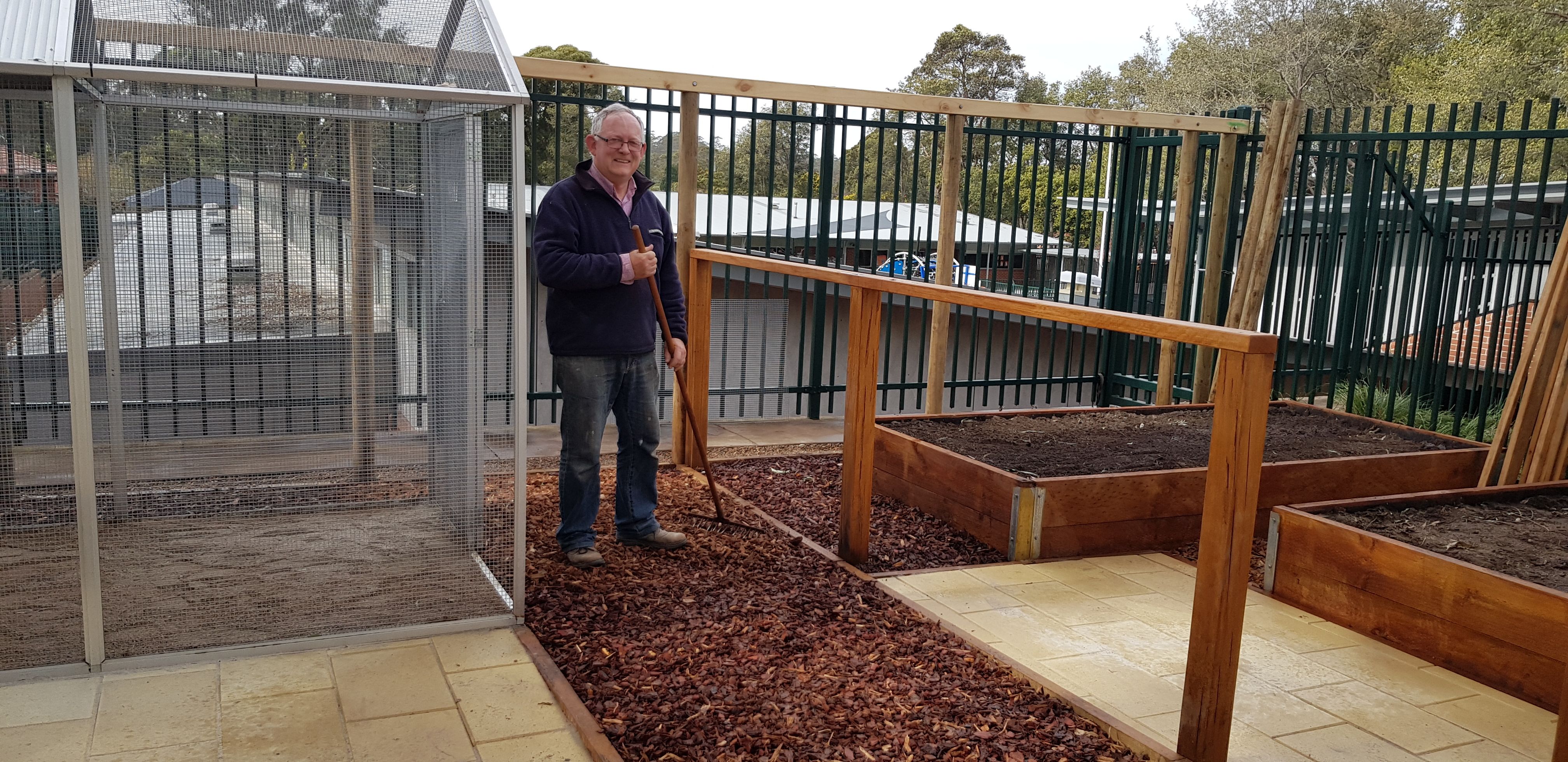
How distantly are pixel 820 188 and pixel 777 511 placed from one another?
286 cm

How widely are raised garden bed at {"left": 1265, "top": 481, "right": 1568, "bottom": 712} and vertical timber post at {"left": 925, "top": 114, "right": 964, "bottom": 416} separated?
2870mm

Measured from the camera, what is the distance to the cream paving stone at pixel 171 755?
287 centimetres

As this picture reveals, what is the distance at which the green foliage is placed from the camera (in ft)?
22.2

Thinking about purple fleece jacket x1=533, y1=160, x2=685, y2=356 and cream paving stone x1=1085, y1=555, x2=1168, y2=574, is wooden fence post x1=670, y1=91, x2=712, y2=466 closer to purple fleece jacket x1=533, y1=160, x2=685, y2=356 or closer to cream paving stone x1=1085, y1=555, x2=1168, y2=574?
purple fleece jacket x1=533, y1=160, x2=685, y2=356

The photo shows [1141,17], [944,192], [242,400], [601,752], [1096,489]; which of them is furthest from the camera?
[1141,17]

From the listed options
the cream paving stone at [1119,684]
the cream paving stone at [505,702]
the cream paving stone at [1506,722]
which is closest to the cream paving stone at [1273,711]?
the cream paving stone at [1119,684]

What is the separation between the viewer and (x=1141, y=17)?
178ft

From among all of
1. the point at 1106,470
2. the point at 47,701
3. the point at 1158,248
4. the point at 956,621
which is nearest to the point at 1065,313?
the point at 956,621

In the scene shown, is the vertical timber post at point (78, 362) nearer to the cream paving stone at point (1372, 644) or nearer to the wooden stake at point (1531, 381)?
the cream paving stone at point (1372, 644)

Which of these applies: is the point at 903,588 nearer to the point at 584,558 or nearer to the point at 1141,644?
the point at 1141,644

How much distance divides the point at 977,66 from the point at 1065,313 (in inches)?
2353

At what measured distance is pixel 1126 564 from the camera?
5004mm

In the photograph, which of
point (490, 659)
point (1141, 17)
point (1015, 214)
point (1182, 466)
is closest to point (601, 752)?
point (490, 659)

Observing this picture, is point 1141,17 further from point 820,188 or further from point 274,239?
point 274,239
